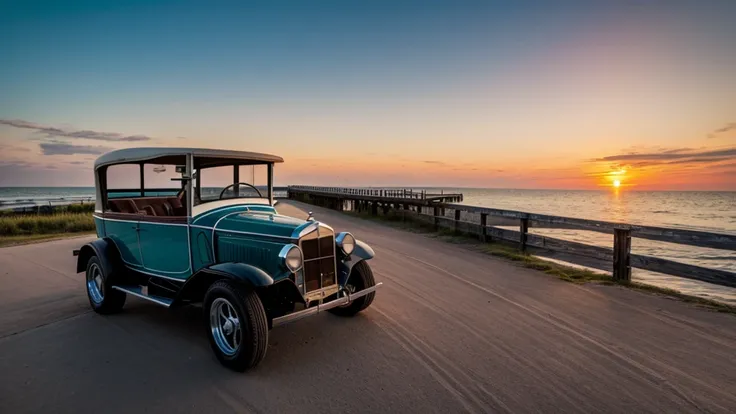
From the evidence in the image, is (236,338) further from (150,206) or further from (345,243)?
(150,206)

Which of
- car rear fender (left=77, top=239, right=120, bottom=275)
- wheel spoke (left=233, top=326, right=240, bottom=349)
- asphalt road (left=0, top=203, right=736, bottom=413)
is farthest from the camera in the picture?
car rear fender (left=77, top=239, right=120, bottom=275)

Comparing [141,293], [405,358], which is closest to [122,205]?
[141,293]

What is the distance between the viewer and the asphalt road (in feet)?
10.9

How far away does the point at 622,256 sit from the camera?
7.22 m

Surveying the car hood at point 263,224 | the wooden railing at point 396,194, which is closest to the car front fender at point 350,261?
Result: the car hood at point 263,224

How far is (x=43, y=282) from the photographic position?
7.49 m

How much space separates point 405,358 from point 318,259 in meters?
1.42

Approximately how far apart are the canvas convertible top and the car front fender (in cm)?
178

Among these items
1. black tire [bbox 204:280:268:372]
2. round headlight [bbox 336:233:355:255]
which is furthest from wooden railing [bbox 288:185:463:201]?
black tire [bbox 204:280:268:372]

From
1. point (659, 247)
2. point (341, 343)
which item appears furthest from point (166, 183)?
point (659, 247)

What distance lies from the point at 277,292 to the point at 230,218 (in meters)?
1.07

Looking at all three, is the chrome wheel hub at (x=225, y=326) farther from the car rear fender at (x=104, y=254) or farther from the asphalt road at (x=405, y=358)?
the car rear fender at (x=104, y=254)

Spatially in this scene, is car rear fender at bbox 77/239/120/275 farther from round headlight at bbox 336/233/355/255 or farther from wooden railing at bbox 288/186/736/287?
wooden railing at bbox 288/186/736/287

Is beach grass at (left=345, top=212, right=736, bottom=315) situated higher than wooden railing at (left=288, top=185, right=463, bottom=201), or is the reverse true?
wooden railing at (left=288, top=185, right=463, bottom=201)
